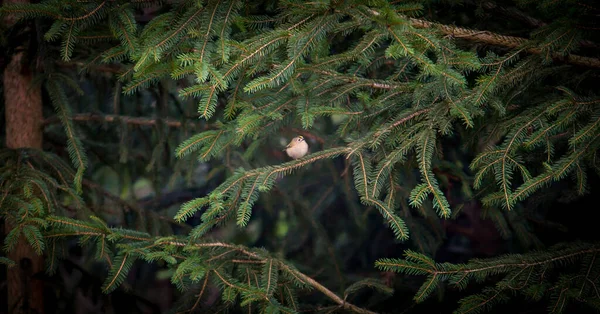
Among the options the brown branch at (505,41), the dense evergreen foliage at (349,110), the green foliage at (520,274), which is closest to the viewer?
the dense evergreen foliage at (349,110)

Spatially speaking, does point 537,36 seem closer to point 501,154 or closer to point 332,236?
point 501,154

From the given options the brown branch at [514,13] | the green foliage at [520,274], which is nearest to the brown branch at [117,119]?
the green foliage at [520,274]

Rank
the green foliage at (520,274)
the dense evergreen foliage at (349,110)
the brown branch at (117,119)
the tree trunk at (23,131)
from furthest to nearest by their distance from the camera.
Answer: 1. the brown branch at (117,119)
2. the tree trunk at (23,131)
3. the green foliage at (520,274)
4. the dense evergreen foliage at (349,110)

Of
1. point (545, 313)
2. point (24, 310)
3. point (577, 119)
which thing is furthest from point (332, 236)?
point (577, 119)

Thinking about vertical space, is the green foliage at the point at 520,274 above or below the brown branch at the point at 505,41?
below

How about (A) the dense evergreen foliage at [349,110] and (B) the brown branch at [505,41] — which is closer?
(A) the dense evergreen foliage at [349,110]

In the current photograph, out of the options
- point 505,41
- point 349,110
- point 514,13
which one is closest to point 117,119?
point 349,110

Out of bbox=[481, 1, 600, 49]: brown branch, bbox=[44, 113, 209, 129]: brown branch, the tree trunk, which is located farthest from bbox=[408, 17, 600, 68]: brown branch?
the tree trunk

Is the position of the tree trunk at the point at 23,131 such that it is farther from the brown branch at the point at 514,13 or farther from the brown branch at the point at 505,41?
the brown branch at the point at 514,13
